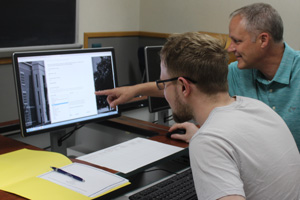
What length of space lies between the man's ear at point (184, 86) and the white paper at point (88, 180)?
1.19 feet

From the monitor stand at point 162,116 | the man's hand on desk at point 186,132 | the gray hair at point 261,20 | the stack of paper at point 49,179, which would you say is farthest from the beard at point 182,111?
the monitor stand at point 162,116

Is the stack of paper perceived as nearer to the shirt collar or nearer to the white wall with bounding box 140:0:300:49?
the shirt collar

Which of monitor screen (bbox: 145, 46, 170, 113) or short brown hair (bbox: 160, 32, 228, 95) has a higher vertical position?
short brown hair (bbox: 160, 32, 228, 95)

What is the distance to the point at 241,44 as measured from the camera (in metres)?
1.71

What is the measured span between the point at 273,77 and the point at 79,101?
92 cm

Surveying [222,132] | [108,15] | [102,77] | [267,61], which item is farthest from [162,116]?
[108,15]

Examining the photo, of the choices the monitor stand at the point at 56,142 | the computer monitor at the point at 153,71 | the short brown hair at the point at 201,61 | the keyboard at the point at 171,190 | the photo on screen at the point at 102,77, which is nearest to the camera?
the short brown hair at the point at 201,61

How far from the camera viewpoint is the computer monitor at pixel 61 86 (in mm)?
1417

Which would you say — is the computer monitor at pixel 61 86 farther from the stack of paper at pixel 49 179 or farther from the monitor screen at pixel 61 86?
the stack of paper at pixel 49 179

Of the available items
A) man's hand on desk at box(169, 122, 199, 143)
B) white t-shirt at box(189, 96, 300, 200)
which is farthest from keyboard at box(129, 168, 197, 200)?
white t-shirt at box(189, 96, 300, 200)

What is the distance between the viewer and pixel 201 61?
1.06m

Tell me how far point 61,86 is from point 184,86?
0.64 metres

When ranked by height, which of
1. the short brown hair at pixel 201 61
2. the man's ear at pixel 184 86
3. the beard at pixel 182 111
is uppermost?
the short brown hair at pixel 201 61

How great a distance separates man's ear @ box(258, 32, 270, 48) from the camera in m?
1.69
